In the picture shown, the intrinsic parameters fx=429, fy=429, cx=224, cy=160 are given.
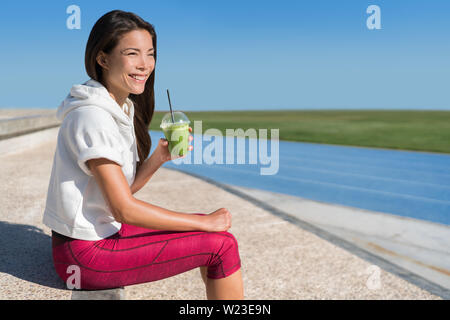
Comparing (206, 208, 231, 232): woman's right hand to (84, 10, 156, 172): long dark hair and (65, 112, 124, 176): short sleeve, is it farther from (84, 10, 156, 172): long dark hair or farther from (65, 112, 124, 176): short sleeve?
(84, 10, 156, 172): long dark hair

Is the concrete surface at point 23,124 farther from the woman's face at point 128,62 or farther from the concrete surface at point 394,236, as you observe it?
the woman's face at point 128,62

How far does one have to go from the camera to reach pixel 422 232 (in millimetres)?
5480

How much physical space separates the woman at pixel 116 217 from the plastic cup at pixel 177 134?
26 centimetres

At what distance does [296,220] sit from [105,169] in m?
3.60

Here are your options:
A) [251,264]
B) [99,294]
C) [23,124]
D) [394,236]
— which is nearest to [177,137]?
[99,294]

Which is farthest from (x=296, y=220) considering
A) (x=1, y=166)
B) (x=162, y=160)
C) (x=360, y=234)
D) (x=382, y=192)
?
(x=1, y=166)

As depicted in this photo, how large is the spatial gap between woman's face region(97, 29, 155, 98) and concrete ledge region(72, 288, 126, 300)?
3.44ft

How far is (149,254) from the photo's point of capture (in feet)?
6.86

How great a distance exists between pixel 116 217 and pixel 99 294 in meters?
0.59

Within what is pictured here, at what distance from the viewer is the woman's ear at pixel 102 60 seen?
210 cm

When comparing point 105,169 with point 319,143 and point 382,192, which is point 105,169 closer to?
point 382,192

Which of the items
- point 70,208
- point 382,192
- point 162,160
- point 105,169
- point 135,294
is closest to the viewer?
point 105,169

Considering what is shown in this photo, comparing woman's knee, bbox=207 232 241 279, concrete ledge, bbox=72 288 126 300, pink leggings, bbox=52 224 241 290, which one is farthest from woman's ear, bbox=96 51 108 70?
concrete ledge, bbox=72 288 126 300

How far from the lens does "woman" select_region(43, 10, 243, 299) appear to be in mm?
1983
